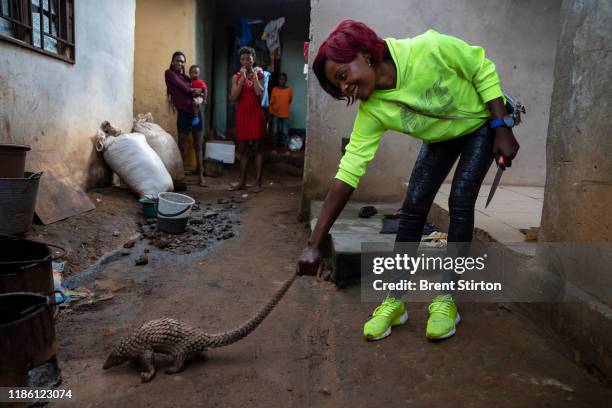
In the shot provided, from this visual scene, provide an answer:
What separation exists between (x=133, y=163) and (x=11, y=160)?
2.27m

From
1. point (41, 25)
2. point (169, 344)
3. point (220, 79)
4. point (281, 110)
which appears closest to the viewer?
point (169, 344)

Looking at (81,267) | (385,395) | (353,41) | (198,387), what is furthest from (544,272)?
(81,267)

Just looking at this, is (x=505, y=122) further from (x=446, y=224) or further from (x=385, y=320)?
(x=446, y=224)

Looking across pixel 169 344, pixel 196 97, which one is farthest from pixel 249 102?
pixel 169 344

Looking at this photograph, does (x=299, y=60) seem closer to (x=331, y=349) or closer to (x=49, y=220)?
(x=49, y=220)

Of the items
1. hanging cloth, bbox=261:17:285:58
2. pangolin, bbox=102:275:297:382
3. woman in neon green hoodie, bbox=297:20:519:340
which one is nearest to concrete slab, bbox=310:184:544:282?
woman in neon green hoodie, bbox=297:20:519:340

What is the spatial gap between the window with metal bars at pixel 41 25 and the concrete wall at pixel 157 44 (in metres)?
3.57

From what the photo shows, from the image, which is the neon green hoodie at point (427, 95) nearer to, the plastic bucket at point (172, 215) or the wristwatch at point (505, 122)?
the wristwatch at point (505, 122)

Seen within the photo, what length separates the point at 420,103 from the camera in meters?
1.85

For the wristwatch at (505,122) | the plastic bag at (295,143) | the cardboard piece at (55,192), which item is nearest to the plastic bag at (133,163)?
the cardboard piece at (55,192)

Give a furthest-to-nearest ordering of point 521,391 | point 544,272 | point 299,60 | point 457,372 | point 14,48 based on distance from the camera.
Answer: point 299,60 < point 14,48 < point 544,272 < point 457,372 < point 521,391

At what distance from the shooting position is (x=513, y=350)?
1945 millimetres

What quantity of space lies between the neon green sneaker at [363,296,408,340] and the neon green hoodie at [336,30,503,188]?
0.68 metres

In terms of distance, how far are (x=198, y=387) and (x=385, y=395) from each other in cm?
77
